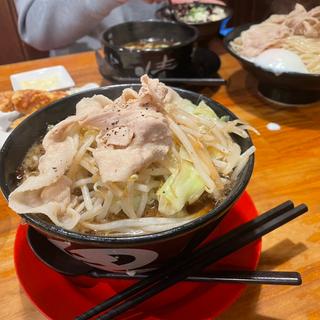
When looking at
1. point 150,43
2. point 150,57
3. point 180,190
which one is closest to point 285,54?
point 150,57

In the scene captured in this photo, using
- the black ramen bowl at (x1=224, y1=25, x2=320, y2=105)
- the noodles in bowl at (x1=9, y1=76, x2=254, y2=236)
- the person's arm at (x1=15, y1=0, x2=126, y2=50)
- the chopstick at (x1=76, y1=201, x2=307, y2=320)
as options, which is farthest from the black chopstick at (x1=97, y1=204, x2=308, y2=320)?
the person's arm at (x1=15, y1=0, x2=126, y2=50)

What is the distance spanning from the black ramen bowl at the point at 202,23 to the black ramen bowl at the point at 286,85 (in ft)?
1.09

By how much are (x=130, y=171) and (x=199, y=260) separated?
0.24 meters

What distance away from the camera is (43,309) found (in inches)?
27.8

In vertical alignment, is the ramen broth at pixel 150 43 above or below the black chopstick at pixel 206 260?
above

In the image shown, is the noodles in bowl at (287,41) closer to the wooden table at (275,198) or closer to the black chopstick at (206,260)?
the wooden table at (275,198)

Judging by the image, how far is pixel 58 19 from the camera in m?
2.28

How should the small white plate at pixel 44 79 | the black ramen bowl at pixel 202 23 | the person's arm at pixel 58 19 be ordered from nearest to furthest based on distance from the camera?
the small white plate at pixel 44 79 < the black ramen bowl at pixel 202 23 < the person's arm at pixel 58 19

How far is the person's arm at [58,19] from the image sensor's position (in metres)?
2.18

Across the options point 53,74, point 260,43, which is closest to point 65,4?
point 53,74

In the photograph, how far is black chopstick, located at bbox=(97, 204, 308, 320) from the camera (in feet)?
2.20

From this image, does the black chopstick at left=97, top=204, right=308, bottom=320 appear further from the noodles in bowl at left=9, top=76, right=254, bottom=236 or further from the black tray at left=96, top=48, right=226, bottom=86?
the black tray at left=96, top=48, right=226, bottom=86

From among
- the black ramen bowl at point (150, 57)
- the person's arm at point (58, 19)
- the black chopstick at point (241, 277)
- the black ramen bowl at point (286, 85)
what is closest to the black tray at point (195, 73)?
the black ramen bowl at point (150, 57)

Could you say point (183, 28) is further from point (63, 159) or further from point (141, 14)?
point (63, 159)
